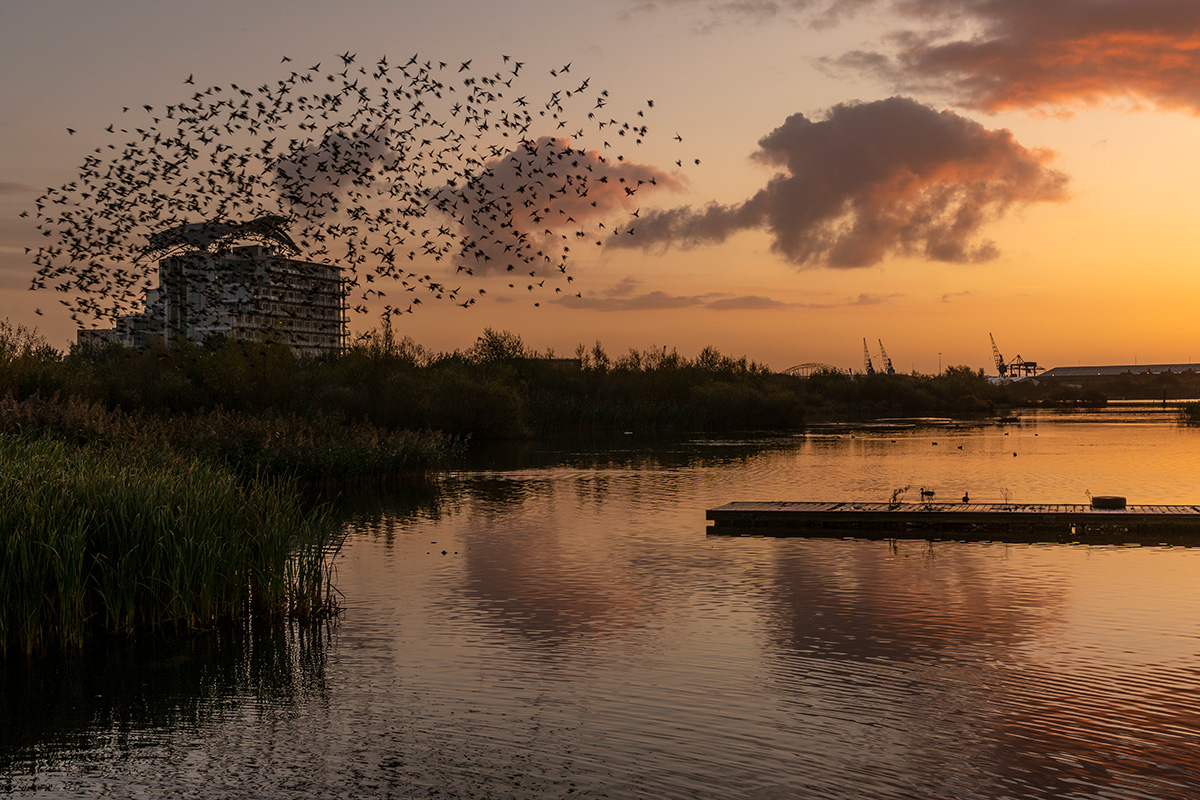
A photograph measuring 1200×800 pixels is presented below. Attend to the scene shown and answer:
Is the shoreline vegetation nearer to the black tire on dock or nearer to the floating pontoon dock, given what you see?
the floating pontoon dock

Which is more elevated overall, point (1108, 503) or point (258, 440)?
point (258, 440)

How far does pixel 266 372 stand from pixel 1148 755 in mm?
51255

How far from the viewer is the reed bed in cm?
1314

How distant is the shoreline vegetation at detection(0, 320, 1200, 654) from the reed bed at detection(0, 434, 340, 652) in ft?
0.10

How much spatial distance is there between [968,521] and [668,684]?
14.9 m

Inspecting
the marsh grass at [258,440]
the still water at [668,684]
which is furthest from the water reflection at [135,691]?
the marsh grass at [258,440]

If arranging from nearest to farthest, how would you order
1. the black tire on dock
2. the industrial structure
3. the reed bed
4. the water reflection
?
the water reflection
the reed bed
the industrial structure
the black tire on dock

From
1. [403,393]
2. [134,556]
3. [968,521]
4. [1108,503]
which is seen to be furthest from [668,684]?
[403,393]

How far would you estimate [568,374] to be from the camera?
93.1 m

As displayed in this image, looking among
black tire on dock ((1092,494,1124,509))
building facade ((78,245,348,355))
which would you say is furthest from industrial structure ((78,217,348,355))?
black tire on dock ((1092,494,1124,509))

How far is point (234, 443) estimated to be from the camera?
32938mm

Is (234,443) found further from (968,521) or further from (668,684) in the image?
(668,684)

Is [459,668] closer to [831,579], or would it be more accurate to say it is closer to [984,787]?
[984,787]

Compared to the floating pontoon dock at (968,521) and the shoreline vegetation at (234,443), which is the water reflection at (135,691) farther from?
the floating pontoon dock at (968,521)
